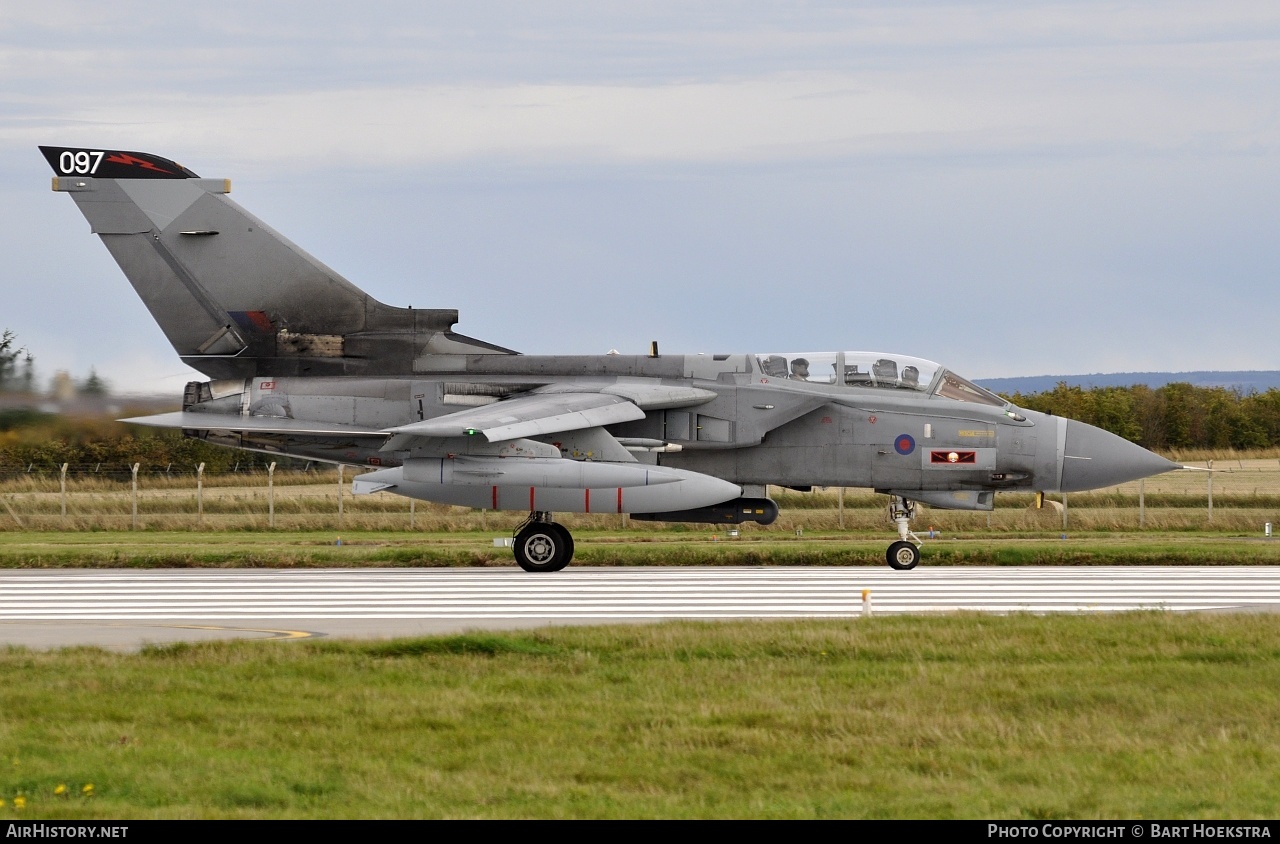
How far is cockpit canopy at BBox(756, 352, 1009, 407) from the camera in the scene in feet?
70.0

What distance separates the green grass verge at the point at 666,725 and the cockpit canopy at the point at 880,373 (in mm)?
9480

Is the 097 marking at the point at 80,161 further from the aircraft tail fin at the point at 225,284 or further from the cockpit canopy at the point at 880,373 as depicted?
the cockpit canopy at the point at 880,373

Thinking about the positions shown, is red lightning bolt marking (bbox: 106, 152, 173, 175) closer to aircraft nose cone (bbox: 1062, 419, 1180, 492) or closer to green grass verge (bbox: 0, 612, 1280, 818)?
green grass verge (bbox: 0, 612, 1280, 818)

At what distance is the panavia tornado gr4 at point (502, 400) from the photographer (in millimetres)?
20641

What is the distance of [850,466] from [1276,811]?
1466 cm

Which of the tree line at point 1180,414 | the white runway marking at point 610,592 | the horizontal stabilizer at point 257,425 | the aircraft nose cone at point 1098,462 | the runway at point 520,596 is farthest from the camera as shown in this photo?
the tree line at point 1180,414

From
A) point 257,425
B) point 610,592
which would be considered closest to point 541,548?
point 610,592

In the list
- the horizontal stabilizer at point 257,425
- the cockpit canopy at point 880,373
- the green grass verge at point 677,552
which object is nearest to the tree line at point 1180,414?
the green grass verge at point 677,552

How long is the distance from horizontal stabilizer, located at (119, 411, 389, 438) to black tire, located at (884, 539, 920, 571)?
7.30 meters

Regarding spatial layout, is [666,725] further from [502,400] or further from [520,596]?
[502,400]

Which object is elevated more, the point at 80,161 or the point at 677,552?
the point at 80,161

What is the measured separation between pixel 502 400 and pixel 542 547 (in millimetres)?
2267

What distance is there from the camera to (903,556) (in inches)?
804

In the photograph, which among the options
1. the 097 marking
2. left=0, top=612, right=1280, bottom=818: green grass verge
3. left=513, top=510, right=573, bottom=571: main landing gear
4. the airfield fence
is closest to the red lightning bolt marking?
the 097 marking
